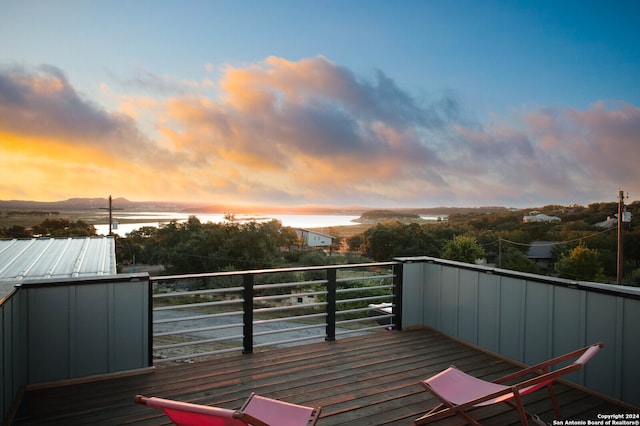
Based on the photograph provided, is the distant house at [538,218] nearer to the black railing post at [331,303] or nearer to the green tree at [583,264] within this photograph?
the green tree at [583,264]

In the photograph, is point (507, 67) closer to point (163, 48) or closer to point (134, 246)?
point (163, 48)

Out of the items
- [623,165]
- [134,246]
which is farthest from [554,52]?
[134,246]

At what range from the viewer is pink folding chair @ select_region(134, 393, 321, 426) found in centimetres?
169

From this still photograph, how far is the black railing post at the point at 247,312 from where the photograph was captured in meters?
4.09

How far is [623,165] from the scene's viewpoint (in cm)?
1816

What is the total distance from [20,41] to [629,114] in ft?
69.5

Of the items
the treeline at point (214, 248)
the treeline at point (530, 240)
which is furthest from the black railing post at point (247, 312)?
the treeline at point (214, 248)

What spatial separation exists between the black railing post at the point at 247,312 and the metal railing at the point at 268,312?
0.01m

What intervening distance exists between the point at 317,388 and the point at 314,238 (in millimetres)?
38818

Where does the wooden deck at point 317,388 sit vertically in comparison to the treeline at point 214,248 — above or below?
above

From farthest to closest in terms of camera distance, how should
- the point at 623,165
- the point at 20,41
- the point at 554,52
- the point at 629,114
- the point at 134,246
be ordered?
the point at 134,246 < the point at 623,165 < the point at 629,114 < the point at 554,52 < the point at 20,41

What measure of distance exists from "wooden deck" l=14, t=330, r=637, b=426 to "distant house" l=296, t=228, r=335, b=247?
37250 millimetres

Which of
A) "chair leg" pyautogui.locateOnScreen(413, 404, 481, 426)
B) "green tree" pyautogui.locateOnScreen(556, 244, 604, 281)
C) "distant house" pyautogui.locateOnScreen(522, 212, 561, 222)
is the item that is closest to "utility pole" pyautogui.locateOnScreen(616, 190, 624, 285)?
"green tree" pyautogui.locateOnScreen(556, 244, 604, 281)

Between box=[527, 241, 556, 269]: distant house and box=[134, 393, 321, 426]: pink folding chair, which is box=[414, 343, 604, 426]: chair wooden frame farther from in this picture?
box=[527, 241, 556, 269]: distant house
